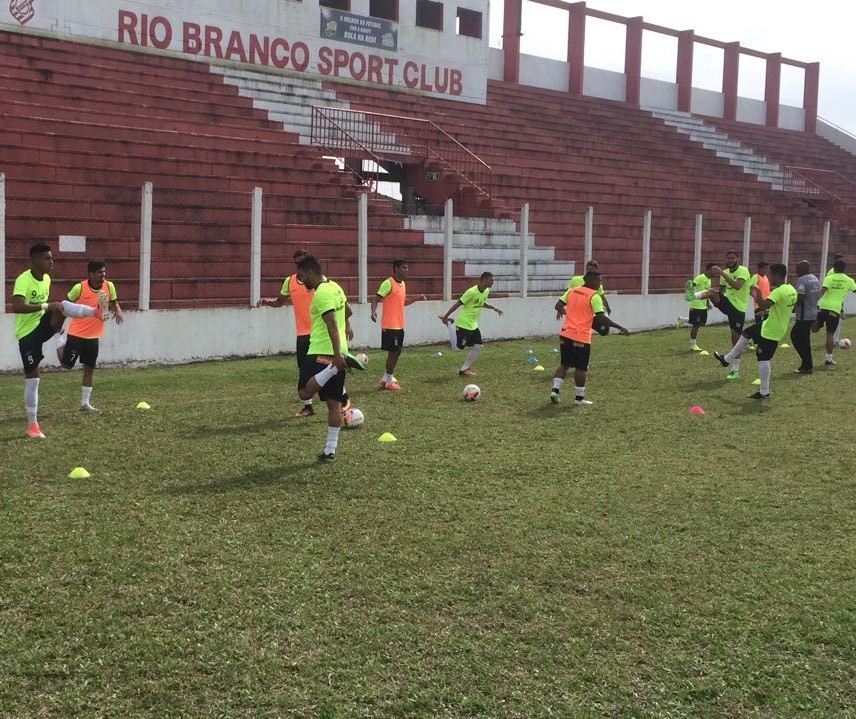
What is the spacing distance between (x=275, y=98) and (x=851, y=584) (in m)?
20.1

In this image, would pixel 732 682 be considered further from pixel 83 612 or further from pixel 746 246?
pixel 746 246

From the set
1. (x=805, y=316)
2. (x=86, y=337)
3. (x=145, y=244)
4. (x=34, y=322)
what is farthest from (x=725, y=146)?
(x=34, y=322)

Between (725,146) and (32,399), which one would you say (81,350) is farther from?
(725,146)

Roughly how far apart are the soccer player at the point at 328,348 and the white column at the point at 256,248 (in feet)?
21.9

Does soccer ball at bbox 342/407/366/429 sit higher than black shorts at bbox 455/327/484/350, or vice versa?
black shorts at bbox 455/327/484/350

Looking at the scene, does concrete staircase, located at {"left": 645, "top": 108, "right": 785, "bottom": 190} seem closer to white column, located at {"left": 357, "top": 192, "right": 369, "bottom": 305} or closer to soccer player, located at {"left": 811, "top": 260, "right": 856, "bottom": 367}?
soccer player, located at {"left": 811, "top": 260, "right": 856, "bottom": 367}

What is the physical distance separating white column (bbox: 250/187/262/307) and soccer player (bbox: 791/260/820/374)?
837cm

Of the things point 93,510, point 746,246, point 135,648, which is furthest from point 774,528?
point 746,246

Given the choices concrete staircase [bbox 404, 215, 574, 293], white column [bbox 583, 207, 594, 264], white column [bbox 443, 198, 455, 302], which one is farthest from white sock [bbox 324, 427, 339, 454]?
white column [bbox 583, 207, 594, 264]

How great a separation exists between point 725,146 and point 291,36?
18.2m

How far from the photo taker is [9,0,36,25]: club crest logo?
20.5m

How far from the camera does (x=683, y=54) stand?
124 feet

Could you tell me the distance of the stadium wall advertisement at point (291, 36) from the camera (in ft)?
71.4

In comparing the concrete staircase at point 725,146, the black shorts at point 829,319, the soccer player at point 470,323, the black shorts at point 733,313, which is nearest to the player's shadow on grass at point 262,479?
the soccer player at point 470,323
